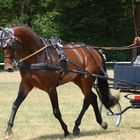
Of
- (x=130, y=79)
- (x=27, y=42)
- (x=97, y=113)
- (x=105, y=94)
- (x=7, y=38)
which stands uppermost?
(x=7, y=38)

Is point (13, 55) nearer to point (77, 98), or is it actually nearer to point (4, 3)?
point (77, 98)

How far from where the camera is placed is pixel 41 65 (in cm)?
892

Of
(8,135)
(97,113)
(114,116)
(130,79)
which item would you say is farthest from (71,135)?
(114,116)

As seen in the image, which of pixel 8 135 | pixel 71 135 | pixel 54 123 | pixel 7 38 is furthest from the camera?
pixel 54 123

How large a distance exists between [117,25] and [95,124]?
2985cm

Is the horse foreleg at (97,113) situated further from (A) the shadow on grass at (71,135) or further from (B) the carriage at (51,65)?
(A) the shadow on grass at (71,135)

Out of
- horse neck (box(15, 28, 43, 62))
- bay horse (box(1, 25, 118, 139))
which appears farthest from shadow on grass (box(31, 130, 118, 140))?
horse neck (box(15, 28, 43, 62))

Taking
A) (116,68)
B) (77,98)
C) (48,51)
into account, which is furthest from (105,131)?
(77,98)

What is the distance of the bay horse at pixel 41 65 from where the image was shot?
865cm

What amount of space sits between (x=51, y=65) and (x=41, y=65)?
0.21 m

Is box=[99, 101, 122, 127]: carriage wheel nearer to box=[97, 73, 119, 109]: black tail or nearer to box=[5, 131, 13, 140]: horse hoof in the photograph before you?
box=[97, 73, 119, 109]: black tail

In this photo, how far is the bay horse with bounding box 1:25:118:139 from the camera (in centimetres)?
865

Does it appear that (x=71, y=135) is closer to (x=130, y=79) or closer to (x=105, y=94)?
(x=105, y=94)

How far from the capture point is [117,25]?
1591 inches
